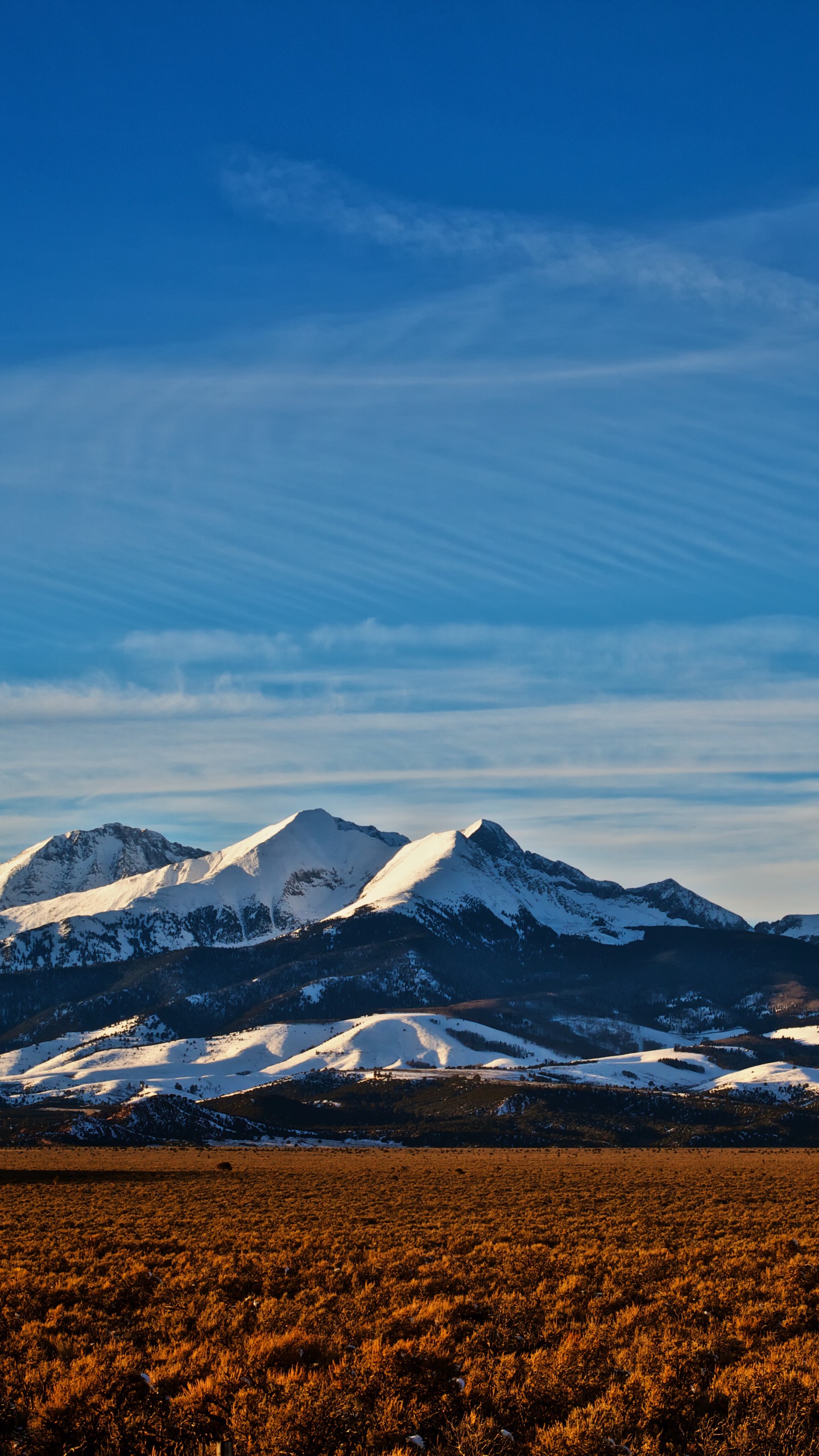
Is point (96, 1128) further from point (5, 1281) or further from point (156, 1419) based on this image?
point (156, 1419)

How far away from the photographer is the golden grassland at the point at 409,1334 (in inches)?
542

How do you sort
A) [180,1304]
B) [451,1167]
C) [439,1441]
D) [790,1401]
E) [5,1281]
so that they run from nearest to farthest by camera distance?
[439,1441]
[790,1401]
[180,1304]
[5,1281]
[451,1167]

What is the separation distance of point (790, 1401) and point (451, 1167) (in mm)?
78822

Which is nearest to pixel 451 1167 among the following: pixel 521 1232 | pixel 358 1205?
pixel 358 1205

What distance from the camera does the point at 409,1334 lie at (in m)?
18.6

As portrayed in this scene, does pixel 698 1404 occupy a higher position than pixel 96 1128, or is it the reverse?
pixel 698 1404

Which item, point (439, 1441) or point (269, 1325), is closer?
point (439, 1441)

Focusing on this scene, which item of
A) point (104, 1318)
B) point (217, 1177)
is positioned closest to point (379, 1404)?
point (104, 1318)

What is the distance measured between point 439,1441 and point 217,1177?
61.4m

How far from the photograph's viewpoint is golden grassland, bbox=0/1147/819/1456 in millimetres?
13773

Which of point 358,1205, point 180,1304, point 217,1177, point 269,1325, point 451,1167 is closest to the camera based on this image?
point 269,1325

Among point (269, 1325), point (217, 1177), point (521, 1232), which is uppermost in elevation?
point (269, 1325)

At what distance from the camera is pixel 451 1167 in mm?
88125

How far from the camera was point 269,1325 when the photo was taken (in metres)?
18.7
